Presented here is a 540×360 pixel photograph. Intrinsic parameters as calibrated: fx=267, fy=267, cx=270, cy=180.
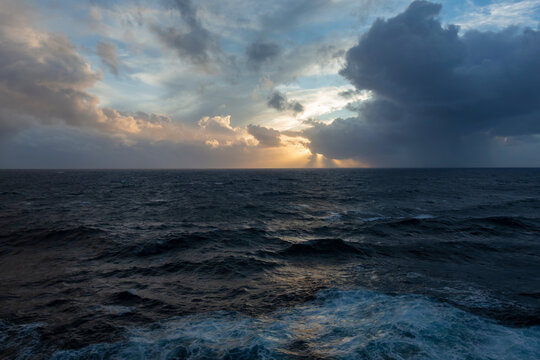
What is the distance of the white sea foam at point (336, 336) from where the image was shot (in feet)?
25.3

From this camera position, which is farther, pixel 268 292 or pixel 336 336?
pixel 268 292

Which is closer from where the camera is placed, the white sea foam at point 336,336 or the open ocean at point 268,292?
the white sea foam at point 336,336

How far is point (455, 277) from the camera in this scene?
13641mm

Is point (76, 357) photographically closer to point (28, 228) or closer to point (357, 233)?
point (357, 233)

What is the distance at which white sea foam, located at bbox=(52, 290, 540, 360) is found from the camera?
7.73 meters

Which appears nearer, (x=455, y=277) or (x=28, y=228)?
(x=455, y=277)

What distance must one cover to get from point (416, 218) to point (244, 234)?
1881 centimetres

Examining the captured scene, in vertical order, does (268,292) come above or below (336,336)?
below

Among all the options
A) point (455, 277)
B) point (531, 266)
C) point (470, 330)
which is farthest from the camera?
point (531, 266)

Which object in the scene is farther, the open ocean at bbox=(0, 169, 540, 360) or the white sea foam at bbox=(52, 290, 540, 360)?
the open ocean at bbox=(0, 169, 540, 360)

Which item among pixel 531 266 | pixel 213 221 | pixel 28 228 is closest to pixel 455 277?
pixel 531 266

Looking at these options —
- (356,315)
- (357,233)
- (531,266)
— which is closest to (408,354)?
(356,315)

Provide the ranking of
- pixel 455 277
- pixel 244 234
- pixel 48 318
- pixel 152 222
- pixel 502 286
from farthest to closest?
pixel 152 222 < pixel 244 234 < pixel 455 277 < pixel 502 286 < pixel 48 318

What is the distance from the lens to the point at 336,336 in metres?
8.69
